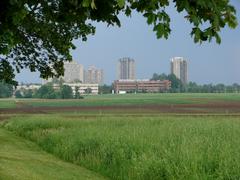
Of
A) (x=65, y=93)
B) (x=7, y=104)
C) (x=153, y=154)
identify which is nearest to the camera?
(x=153, y=154)

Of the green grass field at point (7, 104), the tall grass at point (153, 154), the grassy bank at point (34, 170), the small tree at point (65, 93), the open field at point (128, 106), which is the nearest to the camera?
the tall grass at point (153, 154)

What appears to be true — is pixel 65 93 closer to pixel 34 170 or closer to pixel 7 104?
pixel 7 104

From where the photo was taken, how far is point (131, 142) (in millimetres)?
21109

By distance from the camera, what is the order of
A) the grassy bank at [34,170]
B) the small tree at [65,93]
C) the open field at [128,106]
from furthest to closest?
1. the small tree at [65,93]
2. the open field at [128,106]
3. the grassy bank at [34,170]

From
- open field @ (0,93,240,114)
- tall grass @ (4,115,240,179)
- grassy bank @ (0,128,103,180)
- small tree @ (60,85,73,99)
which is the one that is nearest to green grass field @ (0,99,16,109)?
open field @ (0,93,240,114)

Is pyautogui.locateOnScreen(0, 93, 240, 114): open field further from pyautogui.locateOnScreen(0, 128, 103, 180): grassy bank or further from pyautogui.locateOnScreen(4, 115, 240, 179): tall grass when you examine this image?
pyautogui.locateOnScreen(0, 128, 103, 180): grassy bank

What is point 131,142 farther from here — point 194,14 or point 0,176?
point 194,14

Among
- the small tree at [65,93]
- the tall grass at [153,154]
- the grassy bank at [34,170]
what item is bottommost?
the grassy bank at [34,170]

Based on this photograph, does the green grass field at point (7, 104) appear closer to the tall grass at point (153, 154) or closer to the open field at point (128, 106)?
the open field at point (128, 106)

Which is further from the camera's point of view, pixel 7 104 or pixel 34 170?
pixel 7 104

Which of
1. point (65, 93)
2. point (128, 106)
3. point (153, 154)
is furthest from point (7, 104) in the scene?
point (153, 154)

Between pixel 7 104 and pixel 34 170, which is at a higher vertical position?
pixel 34 170

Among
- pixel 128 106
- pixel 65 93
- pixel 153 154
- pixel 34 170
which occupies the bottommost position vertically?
pixel 128 106

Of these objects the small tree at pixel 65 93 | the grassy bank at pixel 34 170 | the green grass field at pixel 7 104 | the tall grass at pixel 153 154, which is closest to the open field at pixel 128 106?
the green grass field at pixel 7 104
